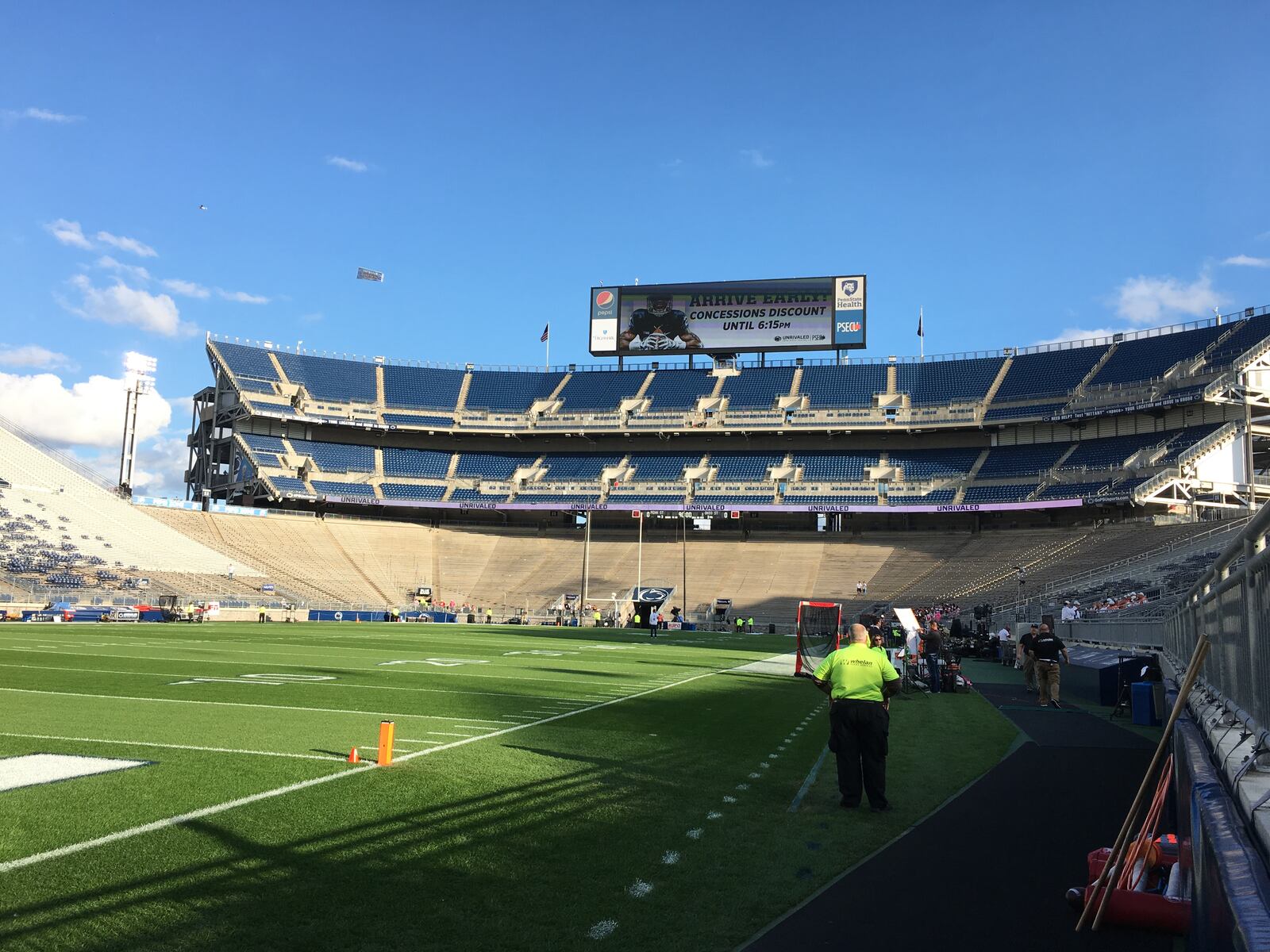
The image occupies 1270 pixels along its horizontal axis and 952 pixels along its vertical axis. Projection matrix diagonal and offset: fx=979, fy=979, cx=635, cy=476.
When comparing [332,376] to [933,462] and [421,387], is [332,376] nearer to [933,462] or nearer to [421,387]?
[421,387]

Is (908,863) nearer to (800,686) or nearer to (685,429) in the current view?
(800,686)

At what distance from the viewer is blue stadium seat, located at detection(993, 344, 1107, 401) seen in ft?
212

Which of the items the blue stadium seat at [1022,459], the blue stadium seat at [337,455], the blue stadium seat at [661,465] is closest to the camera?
the blue stadium seat at [1022,459]

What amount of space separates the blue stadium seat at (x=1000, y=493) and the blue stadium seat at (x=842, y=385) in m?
10.6

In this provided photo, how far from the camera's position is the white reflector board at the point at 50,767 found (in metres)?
7.71

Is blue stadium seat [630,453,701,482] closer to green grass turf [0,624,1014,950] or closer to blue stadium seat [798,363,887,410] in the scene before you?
blue stadium seat [798,363,887,410]

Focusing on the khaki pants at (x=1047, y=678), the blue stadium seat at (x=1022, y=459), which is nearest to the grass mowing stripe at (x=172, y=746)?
the khaki pants at (x=1047, y=678)

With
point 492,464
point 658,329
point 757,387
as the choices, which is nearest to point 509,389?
point 492,464

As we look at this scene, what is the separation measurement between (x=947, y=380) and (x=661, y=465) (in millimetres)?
21775

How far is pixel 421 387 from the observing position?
7875cm

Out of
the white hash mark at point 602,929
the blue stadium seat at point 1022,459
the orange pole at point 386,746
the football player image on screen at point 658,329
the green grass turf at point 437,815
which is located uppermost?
the football player image on screen at point 658,329

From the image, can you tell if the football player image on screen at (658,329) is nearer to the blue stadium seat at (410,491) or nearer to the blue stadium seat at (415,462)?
the blue stadium seat at (415,462)

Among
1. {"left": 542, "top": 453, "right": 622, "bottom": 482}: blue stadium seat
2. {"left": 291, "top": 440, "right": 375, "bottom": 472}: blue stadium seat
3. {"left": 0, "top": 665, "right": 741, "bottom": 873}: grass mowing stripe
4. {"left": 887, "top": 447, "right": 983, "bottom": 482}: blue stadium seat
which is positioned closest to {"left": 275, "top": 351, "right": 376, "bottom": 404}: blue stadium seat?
{"left": 291, "top": 440, "right": 375, "bottom": 472}: blue stadium seat

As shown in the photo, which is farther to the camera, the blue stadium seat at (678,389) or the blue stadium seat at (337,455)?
the blue stadium seat at (678,389)
